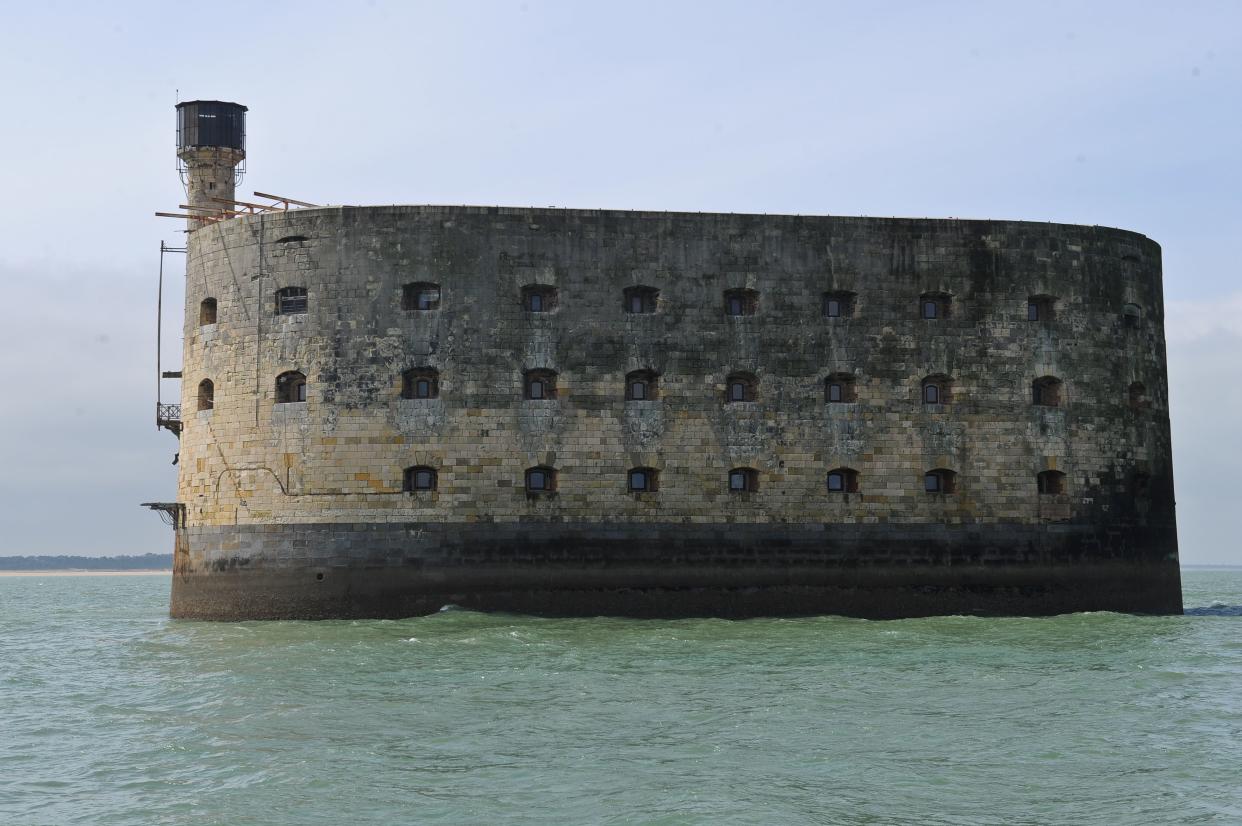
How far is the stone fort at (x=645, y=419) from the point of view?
29.3 m

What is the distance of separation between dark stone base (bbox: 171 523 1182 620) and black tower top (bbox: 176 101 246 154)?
431 inches

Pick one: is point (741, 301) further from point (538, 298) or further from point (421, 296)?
point (421, 296)

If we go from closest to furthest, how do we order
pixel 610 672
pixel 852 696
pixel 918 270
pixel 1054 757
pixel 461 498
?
pixel 1054 757 < pixel 852 696 < pixel 610 672 < pixel 461 498 < pixel 918 270

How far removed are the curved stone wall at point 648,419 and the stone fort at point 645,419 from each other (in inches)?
2.1

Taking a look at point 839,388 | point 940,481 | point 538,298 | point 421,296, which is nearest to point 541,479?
point 538,298

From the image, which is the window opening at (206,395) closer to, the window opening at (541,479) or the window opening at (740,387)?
the window opening at (541,479)

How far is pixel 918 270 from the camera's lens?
31203 millimetres

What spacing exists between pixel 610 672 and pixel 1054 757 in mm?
7935

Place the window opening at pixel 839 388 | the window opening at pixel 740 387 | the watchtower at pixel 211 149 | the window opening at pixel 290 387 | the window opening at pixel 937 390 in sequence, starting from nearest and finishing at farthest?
1. the window opening at pixel 290 387
2. the window opening at pixel 740 387
3. the window opening at pixel 839 388
4. the window opening at pixel 937 390
5. the watchtower at pixel 211 149

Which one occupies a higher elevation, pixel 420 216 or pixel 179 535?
pixel 420 216

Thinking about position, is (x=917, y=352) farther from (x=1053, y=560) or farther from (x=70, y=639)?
(x=70, y=639)

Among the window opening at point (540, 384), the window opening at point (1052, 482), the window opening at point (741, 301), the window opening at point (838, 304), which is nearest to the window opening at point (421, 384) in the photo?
the window opening at point (540, 384)

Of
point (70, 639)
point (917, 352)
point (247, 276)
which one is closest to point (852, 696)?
point (917, 352)

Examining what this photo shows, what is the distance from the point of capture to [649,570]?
29.6 meters
